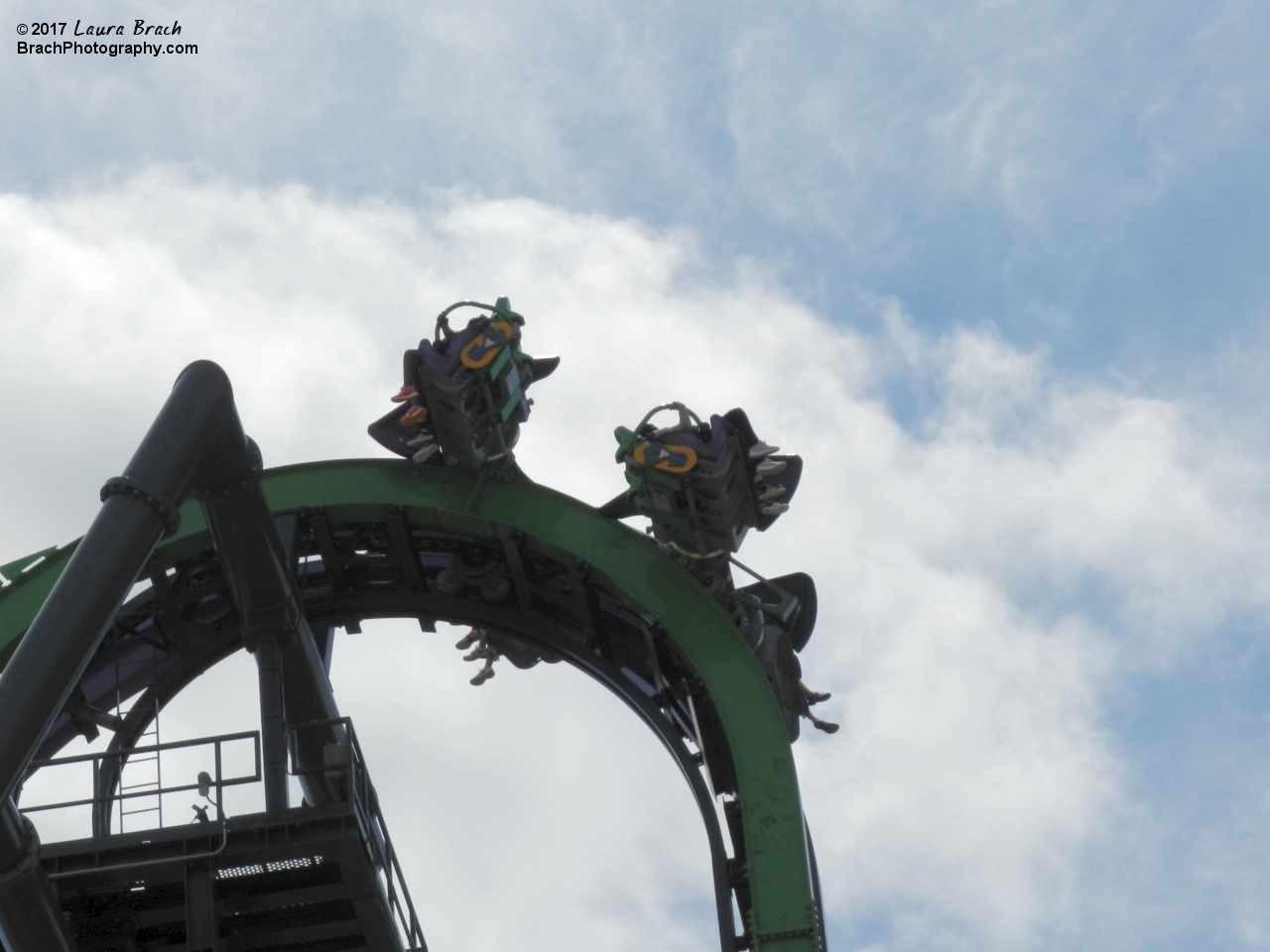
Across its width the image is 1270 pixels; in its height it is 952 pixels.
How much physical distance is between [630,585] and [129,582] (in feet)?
24.0

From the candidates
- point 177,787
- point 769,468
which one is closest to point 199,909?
point 177,787

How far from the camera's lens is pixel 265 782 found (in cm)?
1866

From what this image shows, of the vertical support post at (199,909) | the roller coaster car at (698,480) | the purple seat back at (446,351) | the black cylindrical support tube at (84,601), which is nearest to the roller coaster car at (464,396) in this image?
the purple seat back at (446,351)

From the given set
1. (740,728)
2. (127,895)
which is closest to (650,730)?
(740,728)

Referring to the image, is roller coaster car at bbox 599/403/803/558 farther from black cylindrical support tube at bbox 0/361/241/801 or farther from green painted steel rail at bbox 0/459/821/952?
black cylindrical support tube at bbox 0/361/241/801

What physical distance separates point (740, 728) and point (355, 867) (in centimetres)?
476

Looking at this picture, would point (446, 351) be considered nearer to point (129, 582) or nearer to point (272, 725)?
point (272, 725)

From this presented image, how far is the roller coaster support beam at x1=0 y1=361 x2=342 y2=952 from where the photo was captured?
14.9 meters

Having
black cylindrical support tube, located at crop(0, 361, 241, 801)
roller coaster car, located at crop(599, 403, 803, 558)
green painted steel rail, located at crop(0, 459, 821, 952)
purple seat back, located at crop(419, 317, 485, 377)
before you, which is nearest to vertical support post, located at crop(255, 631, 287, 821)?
green painted steel rail, located at crop(0, 459, 821, 952)

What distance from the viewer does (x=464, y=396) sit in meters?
22.4

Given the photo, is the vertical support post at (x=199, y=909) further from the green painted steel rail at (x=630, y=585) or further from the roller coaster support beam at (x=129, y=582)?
the green painted steel rail at (x=630, y=585)

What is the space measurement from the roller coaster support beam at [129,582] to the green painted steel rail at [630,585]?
1851 mm

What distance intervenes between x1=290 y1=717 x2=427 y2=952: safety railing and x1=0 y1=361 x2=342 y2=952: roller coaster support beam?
55 centimetres

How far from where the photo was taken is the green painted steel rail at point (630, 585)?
66.6 feet
